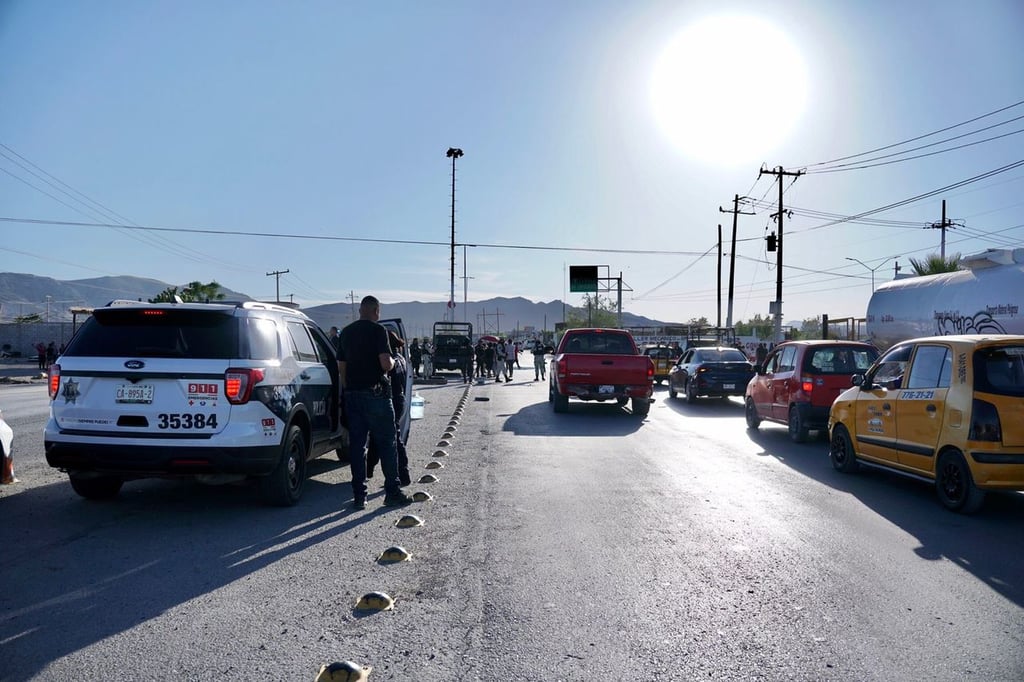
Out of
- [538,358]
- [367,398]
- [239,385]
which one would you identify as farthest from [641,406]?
[538,358]

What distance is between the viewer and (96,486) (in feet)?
24.2

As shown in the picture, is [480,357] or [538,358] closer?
[538,358]

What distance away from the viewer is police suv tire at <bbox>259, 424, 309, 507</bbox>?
7.07m

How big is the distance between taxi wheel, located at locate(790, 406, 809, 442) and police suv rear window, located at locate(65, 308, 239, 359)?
9060 millimetres

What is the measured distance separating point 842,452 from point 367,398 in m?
6.04

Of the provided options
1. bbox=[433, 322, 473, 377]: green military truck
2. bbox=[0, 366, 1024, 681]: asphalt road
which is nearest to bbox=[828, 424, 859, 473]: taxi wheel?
bbox=[0, 366, 1024, 681]: asphalt road

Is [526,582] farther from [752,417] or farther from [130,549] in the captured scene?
[752,417]

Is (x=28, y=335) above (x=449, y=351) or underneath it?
above

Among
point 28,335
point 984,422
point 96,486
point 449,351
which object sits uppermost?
point 28,335

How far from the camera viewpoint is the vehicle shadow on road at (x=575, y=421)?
14.1m

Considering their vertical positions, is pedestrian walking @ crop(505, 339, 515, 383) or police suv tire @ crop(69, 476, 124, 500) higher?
pedestrian walking @ crop(505, 339, 515, 383)

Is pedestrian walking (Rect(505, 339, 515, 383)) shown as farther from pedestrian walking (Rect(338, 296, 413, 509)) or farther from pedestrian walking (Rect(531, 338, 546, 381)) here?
pedestrian walking (Rect(338, 296, 413, 509))

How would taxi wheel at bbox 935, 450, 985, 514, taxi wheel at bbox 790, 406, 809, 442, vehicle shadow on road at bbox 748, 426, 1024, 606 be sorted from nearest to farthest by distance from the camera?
vehicle shadow on road at bbox 748, 426, 1024, 606
taxi wheel at bbox 935, 450, 985, 514
taxi wheel at bbox 790, 406, 809, 442

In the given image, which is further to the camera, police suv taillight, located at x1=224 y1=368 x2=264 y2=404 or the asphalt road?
police suv taillight, located at x1=224 y1=368 x2=264 y2=404
